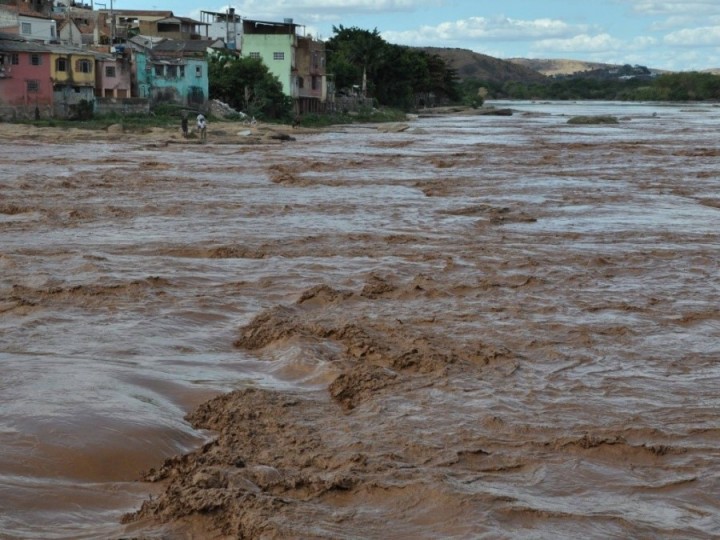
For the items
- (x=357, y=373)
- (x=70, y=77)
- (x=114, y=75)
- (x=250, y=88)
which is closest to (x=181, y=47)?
(x=250, y=88)

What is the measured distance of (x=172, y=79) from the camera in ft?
192

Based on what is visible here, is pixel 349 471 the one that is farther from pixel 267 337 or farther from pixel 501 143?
pixel 501 143

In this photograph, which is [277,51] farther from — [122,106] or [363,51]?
[363,51]

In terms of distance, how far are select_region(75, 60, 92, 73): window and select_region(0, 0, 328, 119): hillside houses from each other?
0.17ft

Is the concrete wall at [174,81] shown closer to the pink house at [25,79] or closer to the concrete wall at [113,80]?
the concrete wall at [113,80]

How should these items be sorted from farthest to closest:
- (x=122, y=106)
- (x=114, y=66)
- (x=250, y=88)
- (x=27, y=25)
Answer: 1. (x=27, y=25)
2. (x=250, y=88)
3. (x=114, y=66)
4. (x=122, y=106)

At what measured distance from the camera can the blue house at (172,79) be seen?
58.0 metres

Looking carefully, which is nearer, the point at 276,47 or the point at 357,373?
the point at 357,373

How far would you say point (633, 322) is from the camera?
27.1ft

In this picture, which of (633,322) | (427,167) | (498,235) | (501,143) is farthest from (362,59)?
(633,322)

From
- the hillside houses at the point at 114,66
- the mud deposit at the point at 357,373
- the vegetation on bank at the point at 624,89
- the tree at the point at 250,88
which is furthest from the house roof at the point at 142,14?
the mud deposit at the point at 357,373

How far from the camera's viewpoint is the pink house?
4916cm

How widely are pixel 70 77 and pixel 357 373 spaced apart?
48.9m

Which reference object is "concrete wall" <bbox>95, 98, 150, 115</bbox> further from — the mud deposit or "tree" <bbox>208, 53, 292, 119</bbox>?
the mud deposit
